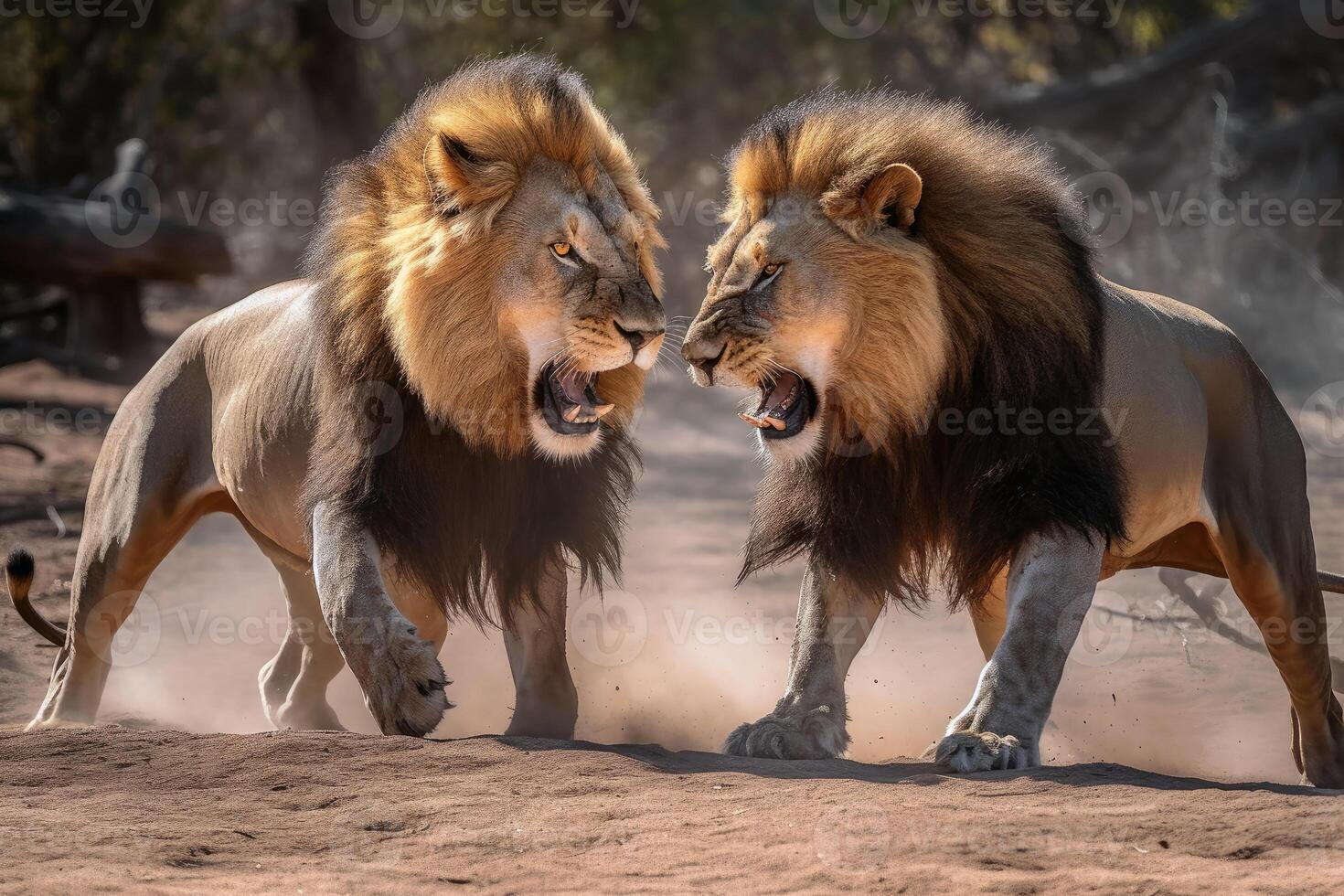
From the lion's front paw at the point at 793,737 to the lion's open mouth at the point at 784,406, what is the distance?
27.4 inches

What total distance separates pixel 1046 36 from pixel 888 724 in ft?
36.0

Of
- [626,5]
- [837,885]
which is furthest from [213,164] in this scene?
[837,885]

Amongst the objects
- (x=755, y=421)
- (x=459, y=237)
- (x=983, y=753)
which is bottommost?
(x=983, y=753)

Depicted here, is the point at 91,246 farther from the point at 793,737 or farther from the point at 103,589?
the point at 793,737

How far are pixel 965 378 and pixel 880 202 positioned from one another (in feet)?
1.56

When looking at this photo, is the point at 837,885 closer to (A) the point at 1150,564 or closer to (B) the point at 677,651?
(A) the point at 1150,564

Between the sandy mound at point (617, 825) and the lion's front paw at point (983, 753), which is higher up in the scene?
the lion's front paw at point (983, 753)

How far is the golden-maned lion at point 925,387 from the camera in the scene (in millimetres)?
3871

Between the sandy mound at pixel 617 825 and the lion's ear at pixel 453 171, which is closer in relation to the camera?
the sandy mound at pixel 617 825

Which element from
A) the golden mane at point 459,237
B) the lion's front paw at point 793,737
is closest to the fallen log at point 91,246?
the golden mane at point 459,237

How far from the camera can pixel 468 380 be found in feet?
13.4

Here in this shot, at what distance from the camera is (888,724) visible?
5754mm

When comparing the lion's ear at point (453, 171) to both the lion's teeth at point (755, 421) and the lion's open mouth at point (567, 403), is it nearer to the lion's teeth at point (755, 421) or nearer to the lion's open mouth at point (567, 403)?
the lion's open mouth at point (567, 403)

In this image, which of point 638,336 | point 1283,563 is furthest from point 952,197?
point 1283,563
